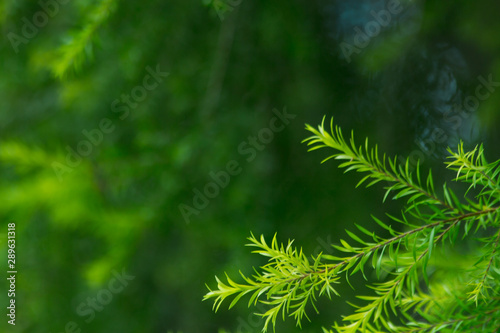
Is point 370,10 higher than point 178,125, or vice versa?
point 370,10

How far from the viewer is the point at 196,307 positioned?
1212mm

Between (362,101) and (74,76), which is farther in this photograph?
(74,76)

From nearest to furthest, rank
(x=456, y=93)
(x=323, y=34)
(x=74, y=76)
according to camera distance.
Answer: (x=456, y=93) < (x=323, y=34) < (x=74, y=76)

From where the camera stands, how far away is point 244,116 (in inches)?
39.6

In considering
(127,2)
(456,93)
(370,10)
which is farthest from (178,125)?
(456,93)

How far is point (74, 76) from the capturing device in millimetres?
1179

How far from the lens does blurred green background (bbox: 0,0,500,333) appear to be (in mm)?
937

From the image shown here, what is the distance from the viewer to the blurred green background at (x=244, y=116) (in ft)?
3.07

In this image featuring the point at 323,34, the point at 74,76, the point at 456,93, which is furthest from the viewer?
the point at 74,76

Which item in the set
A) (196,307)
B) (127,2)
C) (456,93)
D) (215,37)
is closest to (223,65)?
Result: (215,37)

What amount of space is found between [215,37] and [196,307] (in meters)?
0.70

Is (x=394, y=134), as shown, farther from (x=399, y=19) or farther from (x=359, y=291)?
(x=359, y=291)

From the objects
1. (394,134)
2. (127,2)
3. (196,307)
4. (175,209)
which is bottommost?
(196,307)

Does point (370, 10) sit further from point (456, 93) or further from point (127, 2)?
point (127, 2)
